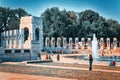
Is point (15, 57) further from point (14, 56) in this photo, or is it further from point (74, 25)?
point (74, 25)

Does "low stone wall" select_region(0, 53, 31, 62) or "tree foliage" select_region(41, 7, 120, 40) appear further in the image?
"tree foliage" select_region(41, 7, 120, 40)

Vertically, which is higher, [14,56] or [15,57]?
[14,56]

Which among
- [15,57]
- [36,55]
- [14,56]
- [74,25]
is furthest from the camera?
[74,25]

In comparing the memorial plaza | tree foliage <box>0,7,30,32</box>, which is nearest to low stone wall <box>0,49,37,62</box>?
the memorial plaza

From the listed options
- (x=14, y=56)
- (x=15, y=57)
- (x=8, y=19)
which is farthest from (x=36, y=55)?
(x=8, y=19)

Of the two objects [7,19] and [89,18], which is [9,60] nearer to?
[7,19]

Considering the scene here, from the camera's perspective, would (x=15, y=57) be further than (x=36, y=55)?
No

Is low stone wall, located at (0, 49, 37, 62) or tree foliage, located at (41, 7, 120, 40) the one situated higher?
tree foliage, located at (41, 7, 120, 40)

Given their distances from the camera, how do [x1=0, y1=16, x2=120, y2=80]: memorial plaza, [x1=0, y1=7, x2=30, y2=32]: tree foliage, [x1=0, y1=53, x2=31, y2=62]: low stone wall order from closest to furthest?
1. [x1=0, y1=16, x2=120, y2=80]: memorial plaza
2. [x1=0, y1=53, x2=31, y2=62]: low stone wall
3. [x1=0, y1=7, x2=30, y2=32]: tree foliage

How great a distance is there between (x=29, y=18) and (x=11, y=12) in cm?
2835

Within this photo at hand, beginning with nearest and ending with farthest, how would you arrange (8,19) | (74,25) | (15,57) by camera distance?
(15,57)
(8,19)
(74,25)

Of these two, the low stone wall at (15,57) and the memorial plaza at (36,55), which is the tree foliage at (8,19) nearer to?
the memorial plaza at (36,55)

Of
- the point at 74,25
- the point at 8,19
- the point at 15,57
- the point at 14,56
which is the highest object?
the point at 8,19

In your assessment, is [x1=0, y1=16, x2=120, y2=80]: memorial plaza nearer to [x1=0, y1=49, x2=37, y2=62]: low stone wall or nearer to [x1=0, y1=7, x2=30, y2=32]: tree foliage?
[x1=0, y1=49, x2=37, y2=62]: low stone wall
